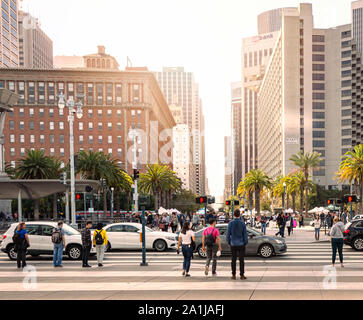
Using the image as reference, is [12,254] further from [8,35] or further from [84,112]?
[8,35]

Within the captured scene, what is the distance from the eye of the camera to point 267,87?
153 metres

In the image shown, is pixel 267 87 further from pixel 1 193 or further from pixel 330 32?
pixel 1 193

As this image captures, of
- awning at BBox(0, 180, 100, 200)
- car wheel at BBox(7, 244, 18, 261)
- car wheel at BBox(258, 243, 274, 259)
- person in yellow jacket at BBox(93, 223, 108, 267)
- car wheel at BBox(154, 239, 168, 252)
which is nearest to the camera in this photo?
person in yellow jacket at BBox(93, 223, 108, 267)

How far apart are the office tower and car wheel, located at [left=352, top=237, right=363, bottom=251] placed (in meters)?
96.6

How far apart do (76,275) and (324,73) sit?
116461 millimetres

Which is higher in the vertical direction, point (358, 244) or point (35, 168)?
point (35, 168)

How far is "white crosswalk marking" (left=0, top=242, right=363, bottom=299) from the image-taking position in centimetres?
1148

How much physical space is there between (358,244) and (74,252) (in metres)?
13.3

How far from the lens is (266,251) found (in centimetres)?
1889

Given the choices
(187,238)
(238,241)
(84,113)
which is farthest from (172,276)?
(84,113)

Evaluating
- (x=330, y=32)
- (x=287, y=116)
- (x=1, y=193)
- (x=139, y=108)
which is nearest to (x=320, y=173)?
(x=287, y=116)

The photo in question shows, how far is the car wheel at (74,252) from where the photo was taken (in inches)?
757

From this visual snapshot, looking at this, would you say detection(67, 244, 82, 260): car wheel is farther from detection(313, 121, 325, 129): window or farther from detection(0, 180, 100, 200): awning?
detection(313, 121, 325, 129): window

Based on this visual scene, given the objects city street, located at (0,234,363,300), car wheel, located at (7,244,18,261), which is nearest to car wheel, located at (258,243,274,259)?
city street, located at (0,234,363,300)
